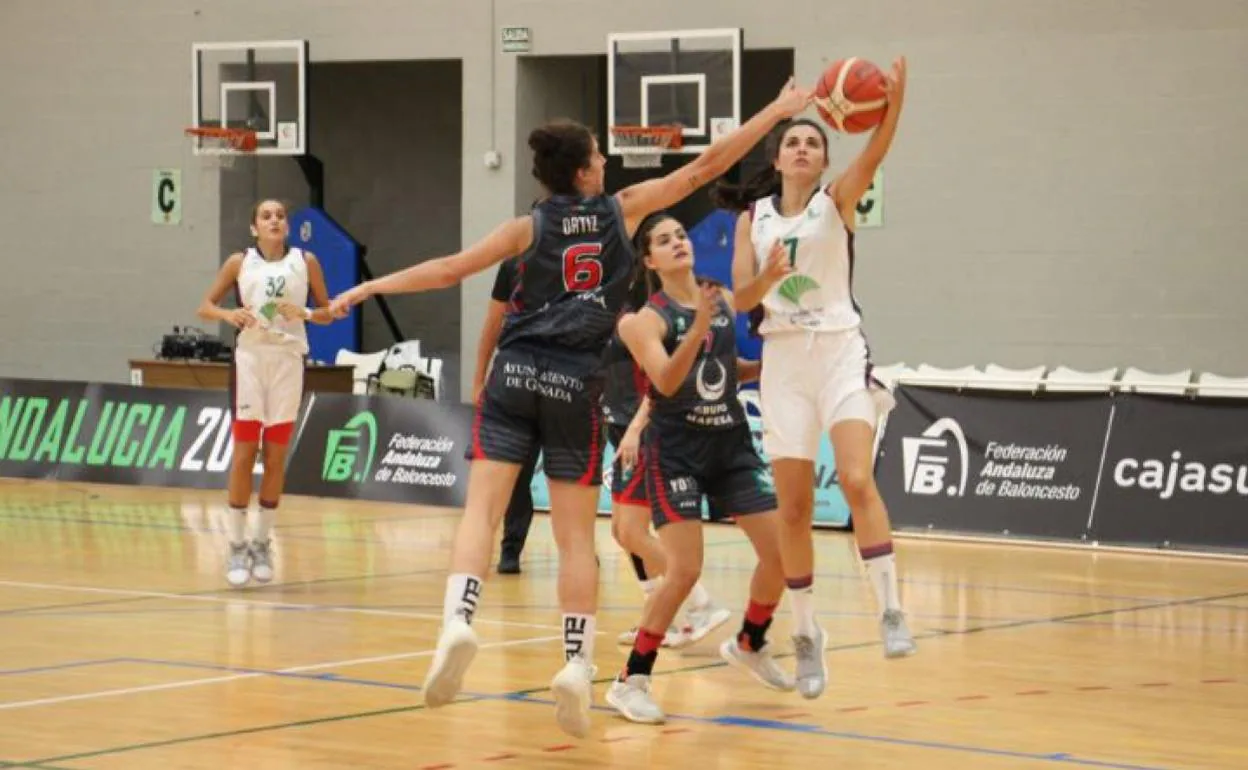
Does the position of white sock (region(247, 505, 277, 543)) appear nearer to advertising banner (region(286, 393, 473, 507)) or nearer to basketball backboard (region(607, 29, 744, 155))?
advertising banner (region(286, 393, 473, 507))

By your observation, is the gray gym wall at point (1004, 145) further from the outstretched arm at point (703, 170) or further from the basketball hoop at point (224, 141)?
the outstretched arm at point (703, 170)

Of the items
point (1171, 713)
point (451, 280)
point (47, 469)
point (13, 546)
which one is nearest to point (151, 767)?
point (451, 280)

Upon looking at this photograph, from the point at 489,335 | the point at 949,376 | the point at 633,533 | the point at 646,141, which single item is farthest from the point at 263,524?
the point at 646,141

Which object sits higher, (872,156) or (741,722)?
(872,156)

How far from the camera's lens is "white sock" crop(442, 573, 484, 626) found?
675 cm

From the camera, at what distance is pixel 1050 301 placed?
1867 centimetres

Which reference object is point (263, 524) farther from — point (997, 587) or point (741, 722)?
point (741, 722)

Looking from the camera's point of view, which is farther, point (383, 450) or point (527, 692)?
point (383, 450)

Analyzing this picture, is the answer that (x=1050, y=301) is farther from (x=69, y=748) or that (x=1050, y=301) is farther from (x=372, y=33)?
(x=69, y=748)

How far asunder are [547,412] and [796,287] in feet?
3.79

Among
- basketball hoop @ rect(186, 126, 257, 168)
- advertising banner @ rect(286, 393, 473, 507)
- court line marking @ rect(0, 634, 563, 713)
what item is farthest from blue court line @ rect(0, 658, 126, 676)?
basketball hoop @ rect(186, 126, 257, 168)

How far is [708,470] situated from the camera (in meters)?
8.13

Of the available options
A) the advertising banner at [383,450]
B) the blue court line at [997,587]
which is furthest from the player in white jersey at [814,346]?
the advertising banner at [383,450]

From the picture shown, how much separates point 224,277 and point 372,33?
9.52 metres
